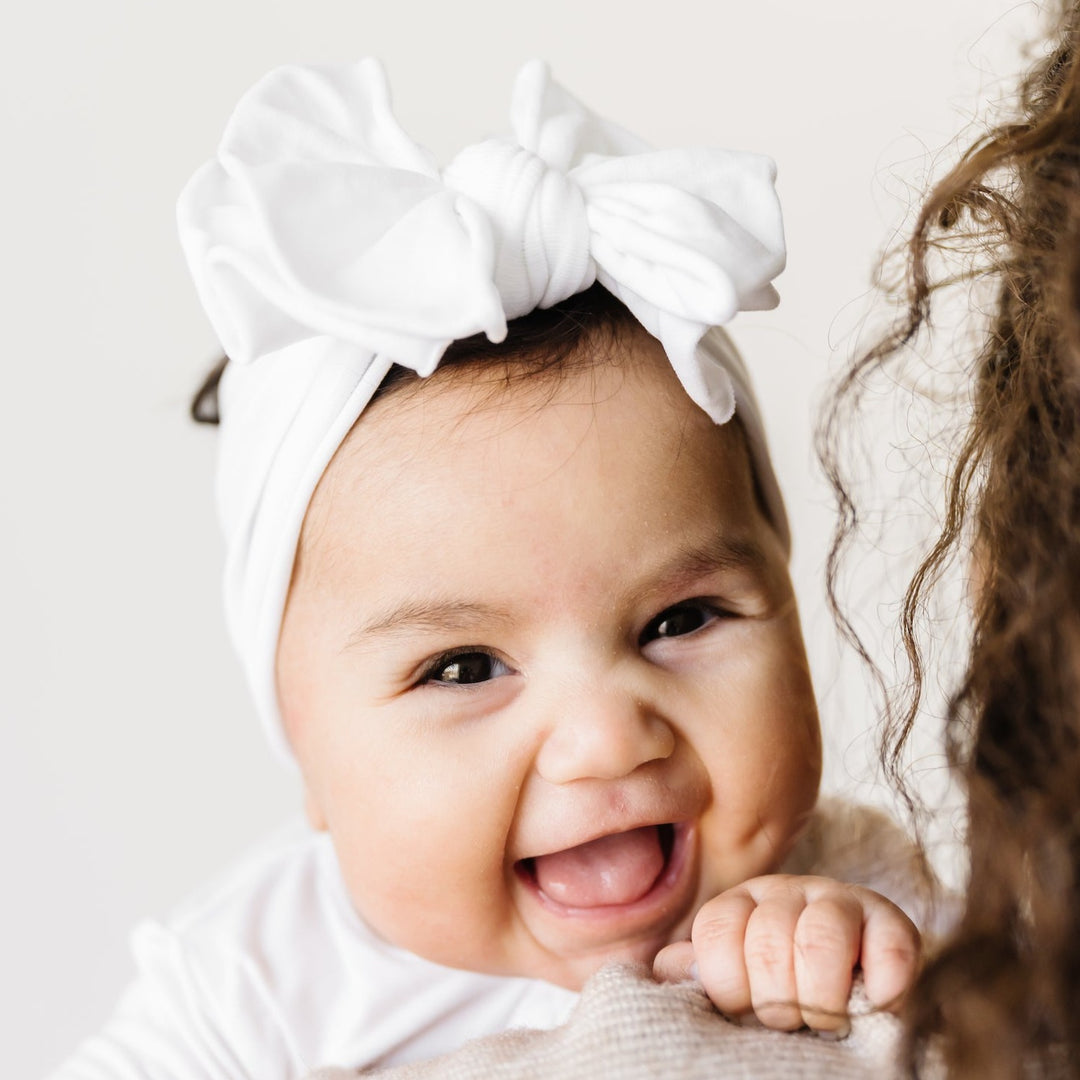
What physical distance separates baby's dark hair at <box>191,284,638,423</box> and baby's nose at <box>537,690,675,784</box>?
238mm

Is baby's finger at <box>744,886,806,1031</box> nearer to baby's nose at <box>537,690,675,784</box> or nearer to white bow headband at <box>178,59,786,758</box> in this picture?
baby's nose at <box>537,690,675,784</box>

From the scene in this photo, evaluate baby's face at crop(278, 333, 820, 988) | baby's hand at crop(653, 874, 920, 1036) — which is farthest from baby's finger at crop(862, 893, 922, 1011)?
baby's face at crop(278, 333, 820, 988)

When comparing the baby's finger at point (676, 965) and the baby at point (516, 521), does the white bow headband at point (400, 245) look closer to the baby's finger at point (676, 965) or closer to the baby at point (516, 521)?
the baby at point (516, 521)

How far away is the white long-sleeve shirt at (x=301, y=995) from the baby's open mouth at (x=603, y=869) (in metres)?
0.12

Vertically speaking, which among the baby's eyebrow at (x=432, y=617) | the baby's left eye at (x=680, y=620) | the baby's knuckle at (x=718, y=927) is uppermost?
the baby's eyebrow at (x=432, y=617)

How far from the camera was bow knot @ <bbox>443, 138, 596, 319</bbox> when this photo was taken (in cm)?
101

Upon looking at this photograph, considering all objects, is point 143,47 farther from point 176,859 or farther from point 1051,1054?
point 1051,1054

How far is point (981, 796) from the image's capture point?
2.19 feet

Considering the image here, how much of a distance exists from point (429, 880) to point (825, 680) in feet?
2.82

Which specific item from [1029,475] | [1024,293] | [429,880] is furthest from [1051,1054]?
[429,880]

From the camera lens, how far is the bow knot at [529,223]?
101cm

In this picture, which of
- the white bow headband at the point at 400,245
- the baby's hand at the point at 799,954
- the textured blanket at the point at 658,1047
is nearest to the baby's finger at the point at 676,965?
the baby's hand at the point at 799,954

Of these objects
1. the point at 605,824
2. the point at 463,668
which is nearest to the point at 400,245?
the point at 463,668

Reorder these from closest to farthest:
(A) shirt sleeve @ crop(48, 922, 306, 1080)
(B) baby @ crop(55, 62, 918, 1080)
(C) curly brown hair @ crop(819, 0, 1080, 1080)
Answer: (C) curly brown hair @ crop(819, 0, 1080, 1080) < (B) baby @ crop(55, 62, 918, 1080) < (A) shirt sleeve @ crop(48, 922, 306, 1080)
